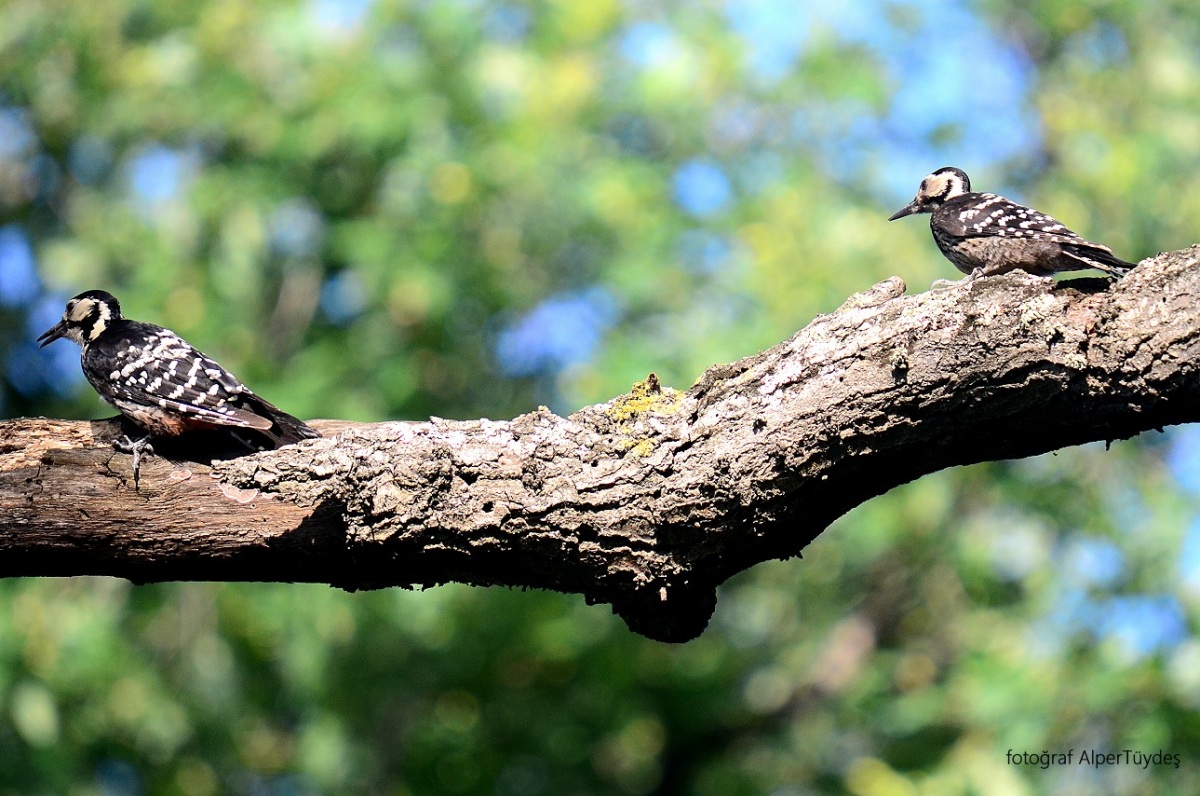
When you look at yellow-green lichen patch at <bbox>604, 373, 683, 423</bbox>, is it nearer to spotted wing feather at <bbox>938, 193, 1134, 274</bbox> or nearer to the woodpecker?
the woodpecker

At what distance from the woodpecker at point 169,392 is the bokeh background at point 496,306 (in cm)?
333

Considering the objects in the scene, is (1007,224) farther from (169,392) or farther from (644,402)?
(169,392)

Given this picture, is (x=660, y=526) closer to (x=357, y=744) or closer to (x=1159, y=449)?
(x=357, y=744)

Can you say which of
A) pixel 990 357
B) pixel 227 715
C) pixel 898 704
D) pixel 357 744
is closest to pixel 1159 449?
pixel 898 704

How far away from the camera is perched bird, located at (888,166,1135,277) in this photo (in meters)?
4.73

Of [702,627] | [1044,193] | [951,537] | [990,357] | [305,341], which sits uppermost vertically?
[1044,193]

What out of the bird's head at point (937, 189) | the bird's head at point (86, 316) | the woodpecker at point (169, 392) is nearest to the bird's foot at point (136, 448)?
the woodpecker at point (169, 392)

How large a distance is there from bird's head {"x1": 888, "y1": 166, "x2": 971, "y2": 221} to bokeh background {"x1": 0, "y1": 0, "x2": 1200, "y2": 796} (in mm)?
2408

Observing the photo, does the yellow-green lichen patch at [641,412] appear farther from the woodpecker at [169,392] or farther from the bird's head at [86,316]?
the bird's head at [86,316]

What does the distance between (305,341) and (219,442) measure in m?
5.93

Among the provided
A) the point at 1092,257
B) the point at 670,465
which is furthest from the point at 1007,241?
the point at 670,465

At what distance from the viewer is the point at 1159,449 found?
10.9m

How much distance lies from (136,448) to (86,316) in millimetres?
2375

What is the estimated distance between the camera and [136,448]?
3.91 metres
